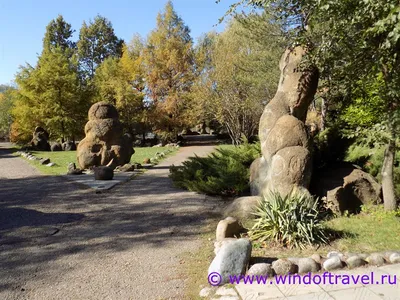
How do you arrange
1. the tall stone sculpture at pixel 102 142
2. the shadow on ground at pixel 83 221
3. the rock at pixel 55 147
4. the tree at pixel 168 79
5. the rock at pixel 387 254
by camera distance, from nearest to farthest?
the rock at pixel 387 254
the shadow on ground at pixel 83 221
the tall stone sculpture at pixel 102 142
the rock at pixel 55 147
the tree at pixel 168 79

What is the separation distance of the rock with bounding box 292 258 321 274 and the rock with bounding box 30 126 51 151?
24.4 meters

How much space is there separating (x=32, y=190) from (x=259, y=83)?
12.0 meters

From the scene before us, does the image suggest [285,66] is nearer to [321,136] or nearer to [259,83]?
[321,136]

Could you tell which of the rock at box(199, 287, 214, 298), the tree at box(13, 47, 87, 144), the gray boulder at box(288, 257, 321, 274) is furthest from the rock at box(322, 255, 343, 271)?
the tree at box(13, 47, 87, 144)

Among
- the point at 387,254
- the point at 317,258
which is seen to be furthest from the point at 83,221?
the point at 387,254

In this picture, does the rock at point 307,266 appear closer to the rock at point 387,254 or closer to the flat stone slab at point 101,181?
the rock at point 387,254

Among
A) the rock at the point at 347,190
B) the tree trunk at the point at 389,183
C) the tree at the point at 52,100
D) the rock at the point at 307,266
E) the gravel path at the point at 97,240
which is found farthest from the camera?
the tree at the point at 52,100

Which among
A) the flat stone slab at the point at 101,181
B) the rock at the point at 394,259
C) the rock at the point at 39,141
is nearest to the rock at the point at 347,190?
the rock at the point at 394,259

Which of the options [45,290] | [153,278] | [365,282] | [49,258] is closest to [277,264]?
[365,282]

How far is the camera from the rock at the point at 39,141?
2442 centimetres

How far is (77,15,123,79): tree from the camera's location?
41.6 m

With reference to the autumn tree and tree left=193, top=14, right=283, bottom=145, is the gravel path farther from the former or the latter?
the autumn tree

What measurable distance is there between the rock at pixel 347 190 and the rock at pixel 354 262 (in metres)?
2.14

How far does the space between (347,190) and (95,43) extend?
4226 cm
